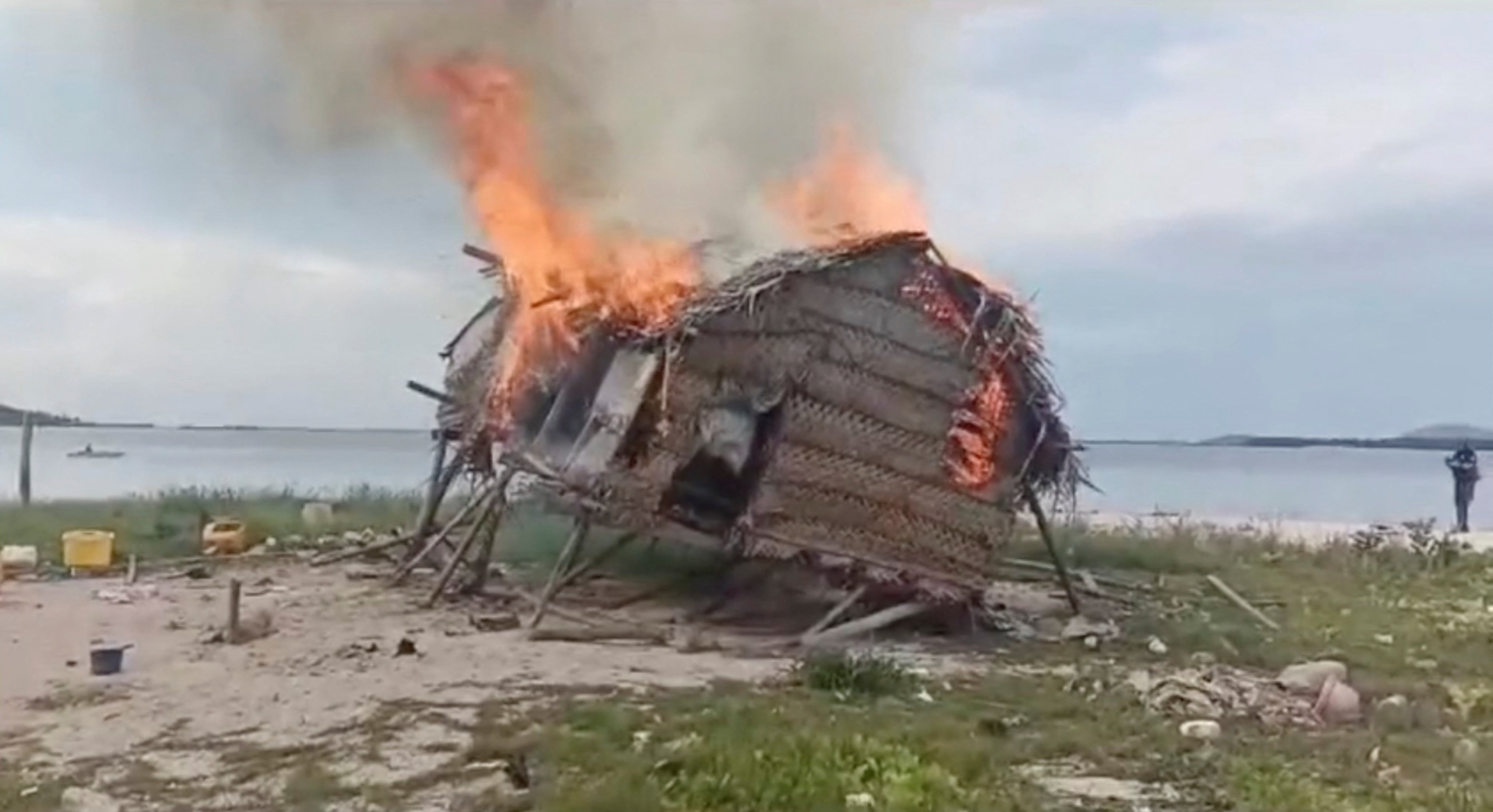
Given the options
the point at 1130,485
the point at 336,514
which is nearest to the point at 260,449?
the point at 1130,485

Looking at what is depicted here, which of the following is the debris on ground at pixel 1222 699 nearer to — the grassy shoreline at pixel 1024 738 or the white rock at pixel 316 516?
the grassy shoreline at pixel 1024 738

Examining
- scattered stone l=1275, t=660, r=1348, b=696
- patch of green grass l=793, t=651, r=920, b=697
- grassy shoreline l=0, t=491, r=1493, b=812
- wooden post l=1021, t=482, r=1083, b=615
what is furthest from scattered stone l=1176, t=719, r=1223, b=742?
wooden post l=1021, t=482, r=1083, b=615

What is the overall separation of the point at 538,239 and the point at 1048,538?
18.1ft

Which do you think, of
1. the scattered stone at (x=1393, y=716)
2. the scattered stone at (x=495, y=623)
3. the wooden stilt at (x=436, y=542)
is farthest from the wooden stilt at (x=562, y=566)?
the scattered stone at (x=1393, y=716)

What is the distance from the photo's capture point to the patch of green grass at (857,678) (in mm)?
10773

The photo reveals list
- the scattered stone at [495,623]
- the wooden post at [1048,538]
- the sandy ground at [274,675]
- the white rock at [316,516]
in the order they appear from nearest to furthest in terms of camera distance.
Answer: the sandy ground at [274,675] → the scattered stone at [495,623] → the wooden post at [1048,538] → the white rock at [316,516]

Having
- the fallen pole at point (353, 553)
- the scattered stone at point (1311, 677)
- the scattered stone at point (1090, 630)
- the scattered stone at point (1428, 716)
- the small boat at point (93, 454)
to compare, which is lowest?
the scattered stone at point (1428, 716)

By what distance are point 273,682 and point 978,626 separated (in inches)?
246

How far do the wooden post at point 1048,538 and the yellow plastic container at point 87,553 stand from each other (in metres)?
10.4

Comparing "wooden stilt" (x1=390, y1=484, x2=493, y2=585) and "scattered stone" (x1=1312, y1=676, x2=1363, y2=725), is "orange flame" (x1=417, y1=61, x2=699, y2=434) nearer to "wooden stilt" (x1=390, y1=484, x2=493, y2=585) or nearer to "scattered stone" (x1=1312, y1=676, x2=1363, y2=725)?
"wooden stilt" (x1=390, y1=484, x2=493, y2=585)

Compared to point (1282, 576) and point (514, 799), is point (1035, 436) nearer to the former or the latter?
point (1282, 576)

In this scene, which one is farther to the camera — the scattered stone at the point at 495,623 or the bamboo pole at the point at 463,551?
the bamboo pole at the point at 463,551

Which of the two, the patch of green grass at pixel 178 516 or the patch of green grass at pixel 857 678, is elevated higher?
the patch of green grass at pixel 178 516

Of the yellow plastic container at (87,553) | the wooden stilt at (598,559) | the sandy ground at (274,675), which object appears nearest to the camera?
the sandy ground at (274,675)
